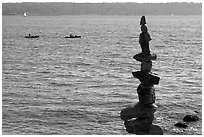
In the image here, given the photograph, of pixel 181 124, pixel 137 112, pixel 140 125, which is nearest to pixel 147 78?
pixel 137 112

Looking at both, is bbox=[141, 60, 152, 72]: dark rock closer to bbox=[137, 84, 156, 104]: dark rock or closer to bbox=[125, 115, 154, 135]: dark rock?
bbox=[137, 84, 156, 104]: dark rock

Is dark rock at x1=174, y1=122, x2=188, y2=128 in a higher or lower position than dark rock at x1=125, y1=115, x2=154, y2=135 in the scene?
lower

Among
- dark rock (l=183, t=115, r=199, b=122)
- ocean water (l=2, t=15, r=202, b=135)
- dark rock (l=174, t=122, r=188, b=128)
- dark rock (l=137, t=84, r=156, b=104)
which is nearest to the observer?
dark rock (l=137, t=84, r=156, b=104)

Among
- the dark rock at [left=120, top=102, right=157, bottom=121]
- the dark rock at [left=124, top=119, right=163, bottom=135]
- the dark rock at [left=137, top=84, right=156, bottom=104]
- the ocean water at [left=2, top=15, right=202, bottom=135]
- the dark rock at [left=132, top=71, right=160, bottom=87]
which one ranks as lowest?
the ocean water at [left=2, top=15, right=202, bottom=135]

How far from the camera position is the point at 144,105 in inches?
Result: 309

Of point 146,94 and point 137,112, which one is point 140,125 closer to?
point 137,112

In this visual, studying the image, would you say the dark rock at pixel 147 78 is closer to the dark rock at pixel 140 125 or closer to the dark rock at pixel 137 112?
the dark rock at pixel 137 112

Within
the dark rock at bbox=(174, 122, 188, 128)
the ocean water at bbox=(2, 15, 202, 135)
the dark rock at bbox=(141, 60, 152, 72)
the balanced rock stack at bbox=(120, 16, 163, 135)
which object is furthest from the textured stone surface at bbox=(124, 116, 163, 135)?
the dark rock at bbox=(174, 122, 188, 128)

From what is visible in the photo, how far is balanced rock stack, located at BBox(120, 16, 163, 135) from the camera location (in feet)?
25.4


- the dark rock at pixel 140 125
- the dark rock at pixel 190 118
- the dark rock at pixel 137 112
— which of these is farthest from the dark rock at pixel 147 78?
the dark rock at pixel 190 118

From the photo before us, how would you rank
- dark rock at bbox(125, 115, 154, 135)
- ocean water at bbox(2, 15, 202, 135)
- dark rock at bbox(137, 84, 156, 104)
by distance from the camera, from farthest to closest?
ocean water at bbox(2, 15, 202, 135), dark rock at bbox(137, 84, 156, 104), dark rock at bbox(125, 115, 154, 135)

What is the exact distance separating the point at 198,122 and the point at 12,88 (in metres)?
21.1

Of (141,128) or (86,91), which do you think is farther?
(86,91)

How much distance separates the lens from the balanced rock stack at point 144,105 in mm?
7734
